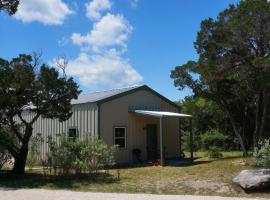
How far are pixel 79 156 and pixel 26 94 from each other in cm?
326

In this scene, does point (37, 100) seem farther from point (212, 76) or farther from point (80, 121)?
point (212, 76)

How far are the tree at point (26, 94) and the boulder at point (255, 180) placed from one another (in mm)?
7666


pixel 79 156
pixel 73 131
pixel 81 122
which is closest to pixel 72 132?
pixel 73 131

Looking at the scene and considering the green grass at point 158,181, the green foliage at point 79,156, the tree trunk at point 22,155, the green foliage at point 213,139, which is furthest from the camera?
the green foliage at point 213,139

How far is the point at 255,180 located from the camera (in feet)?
45.7

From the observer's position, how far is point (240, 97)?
24.5 m

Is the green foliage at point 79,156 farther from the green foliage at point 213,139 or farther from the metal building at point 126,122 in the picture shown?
the green foliage at point 213,139

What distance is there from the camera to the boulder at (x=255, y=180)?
45.4ft

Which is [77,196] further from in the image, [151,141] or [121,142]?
[151,141]

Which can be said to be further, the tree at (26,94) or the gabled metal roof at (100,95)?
the gabled metal roof at (100,95)

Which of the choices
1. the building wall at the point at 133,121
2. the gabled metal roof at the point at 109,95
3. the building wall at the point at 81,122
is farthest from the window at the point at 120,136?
the gabled metal roof at the point at 109,95

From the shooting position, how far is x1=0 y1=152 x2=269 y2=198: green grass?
Result: 47.4ft

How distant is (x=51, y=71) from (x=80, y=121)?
603cm

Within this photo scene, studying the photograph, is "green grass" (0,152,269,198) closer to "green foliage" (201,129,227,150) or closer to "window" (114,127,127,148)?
"window" (114,127,127,148)
